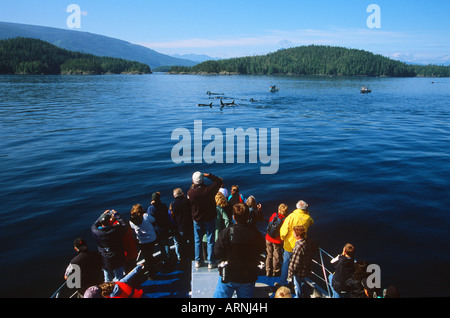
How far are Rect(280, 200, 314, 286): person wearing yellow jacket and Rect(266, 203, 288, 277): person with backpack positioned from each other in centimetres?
23

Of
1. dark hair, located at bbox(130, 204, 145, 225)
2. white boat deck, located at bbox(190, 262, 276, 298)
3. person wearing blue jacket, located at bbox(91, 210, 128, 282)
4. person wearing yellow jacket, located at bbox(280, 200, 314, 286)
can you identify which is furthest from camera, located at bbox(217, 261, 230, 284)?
dark hair, located at bbox(130, 204, 145, 225)

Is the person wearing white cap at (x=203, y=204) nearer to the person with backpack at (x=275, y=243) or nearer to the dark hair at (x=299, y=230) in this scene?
the person with backpack at (x=275, y=243)

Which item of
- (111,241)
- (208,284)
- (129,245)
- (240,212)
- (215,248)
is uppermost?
(240,212)

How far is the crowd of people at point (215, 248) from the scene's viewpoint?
5895 millimetres

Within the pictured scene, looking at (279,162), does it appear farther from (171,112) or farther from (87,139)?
(171,112)

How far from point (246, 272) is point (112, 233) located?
12.6 feet

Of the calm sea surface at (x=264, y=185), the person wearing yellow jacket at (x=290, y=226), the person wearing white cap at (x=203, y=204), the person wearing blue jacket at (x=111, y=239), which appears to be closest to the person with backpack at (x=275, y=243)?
the person wearing yellow jacket at (x=290, y=226)

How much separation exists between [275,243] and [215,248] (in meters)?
3.16

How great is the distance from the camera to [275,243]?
8.48m

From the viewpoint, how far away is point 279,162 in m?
23.8

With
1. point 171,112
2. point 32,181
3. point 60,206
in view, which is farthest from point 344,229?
point 171,112

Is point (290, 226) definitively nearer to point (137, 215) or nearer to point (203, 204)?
point (203, 204)

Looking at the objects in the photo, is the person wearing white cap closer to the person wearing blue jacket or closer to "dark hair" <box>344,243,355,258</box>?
the person wearing blue jacket

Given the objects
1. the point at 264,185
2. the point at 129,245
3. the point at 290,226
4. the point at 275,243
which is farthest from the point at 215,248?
the point at 264,185
